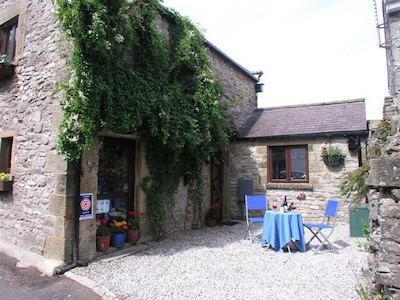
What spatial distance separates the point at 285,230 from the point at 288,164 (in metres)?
3.51

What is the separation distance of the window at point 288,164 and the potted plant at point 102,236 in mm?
5140

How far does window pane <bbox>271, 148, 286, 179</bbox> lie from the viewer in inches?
334

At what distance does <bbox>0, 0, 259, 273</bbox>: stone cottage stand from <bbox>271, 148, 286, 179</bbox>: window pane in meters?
3.22

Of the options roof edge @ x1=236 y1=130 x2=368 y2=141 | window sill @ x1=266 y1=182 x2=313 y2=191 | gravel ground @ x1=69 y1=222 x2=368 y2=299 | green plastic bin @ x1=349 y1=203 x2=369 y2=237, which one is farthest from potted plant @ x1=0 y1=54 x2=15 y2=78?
green plastic bin @ x1=349 y1=203 x2=369 y2=237

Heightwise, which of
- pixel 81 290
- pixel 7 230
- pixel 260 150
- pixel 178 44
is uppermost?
pixel 178 44

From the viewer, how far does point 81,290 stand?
3.68m

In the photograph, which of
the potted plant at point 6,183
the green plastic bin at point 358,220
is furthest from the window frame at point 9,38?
the green plastic bin at point 358,220

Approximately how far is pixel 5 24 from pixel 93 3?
11.0ft

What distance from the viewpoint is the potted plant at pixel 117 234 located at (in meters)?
5.26

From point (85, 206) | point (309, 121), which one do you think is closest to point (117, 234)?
point (85, 206)

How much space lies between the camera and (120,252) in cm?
510

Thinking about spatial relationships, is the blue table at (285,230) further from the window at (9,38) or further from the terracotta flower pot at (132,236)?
the window at (9,38)

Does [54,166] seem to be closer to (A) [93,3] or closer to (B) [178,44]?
(A) [93,3]

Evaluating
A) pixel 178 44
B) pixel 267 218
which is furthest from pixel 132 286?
pixel 178 44
